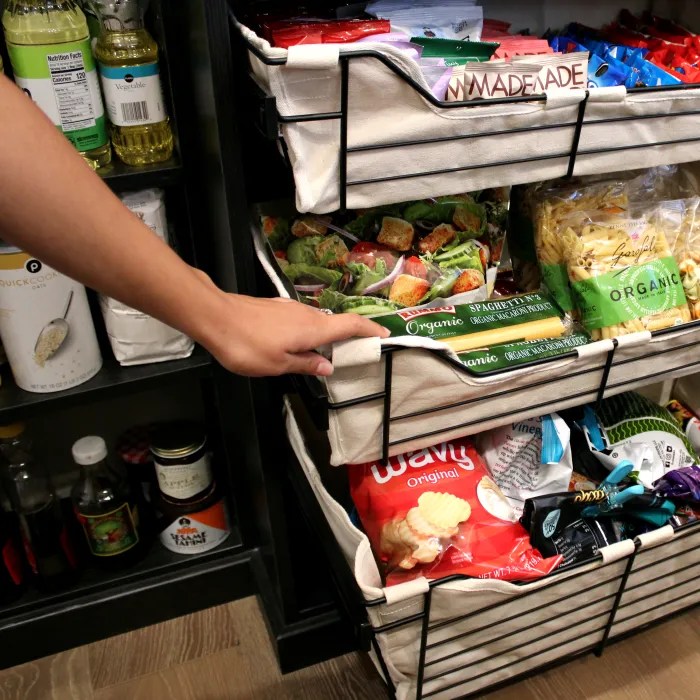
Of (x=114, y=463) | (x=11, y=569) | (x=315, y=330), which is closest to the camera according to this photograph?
(x=315, y=330)

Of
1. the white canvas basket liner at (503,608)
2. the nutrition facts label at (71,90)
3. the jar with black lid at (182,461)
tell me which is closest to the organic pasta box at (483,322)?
the white canvas basket liner at (503,608)

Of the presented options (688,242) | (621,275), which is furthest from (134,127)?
(688,242)

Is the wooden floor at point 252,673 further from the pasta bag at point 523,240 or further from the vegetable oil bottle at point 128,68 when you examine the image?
the vegetable oil bottle at point 128,68

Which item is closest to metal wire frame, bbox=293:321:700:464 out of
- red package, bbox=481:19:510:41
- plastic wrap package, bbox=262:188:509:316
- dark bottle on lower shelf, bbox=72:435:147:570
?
plastic wrap package, bbox=262:188:509:316

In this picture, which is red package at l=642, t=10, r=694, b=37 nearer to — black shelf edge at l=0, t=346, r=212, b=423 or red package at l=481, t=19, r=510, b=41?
red package at l=481, t=19, r=510, b=41

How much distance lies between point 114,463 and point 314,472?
647mm

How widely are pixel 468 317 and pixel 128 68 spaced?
0.51 metres

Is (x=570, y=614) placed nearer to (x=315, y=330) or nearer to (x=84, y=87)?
(x=315, y=330)

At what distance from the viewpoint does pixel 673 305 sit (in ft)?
2.79

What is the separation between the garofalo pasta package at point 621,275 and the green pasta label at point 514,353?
0.17 ft

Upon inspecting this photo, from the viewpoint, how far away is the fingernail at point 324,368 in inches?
25.8

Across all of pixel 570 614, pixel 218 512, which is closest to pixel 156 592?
pixel 218 512

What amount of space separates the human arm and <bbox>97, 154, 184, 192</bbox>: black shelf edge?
0.35m

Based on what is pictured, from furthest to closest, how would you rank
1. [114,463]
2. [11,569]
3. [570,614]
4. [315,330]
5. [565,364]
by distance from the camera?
[114,463]
[11,569]
[570,614]
[565,364]
[315,330]
